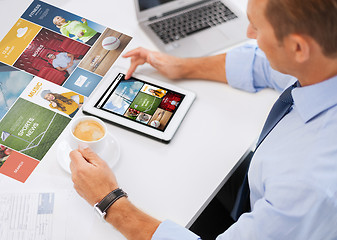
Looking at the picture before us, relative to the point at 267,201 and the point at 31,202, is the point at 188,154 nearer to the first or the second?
the point at 267,201

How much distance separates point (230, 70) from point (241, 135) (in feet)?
0.75

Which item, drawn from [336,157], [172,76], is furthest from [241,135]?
[336,157]

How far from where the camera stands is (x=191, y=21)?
1.52 meters

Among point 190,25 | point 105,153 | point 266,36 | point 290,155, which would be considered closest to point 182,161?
point 105,153

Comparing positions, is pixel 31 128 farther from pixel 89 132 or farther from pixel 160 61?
pixel 160 61

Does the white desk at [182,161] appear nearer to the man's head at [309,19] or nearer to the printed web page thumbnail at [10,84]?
the printed web page thumbnail at [10,84]

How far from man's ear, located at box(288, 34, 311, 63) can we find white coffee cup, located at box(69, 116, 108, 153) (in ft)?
1.73

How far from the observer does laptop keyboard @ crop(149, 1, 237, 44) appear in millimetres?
1482

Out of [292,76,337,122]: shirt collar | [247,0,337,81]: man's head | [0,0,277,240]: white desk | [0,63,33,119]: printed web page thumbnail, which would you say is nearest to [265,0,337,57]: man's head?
[247,0,337,81]: man's head

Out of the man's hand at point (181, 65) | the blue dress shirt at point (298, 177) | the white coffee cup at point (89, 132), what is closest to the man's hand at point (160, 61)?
the man's hand at point (181, 65)

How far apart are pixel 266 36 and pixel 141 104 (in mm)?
482

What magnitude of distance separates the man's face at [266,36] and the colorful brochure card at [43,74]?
1.95ft

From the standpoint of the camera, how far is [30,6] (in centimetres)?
152

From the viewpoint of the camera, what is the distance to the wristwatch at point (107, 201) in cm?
107
